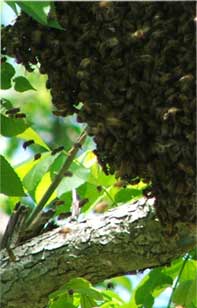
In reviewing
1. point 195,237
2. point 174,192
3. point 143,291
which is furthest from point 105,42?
point 143,291

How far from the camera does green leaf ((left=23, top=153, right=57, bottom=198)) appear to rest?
16.0ft

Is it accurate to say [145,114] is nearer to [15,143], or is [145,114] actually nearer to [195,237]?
[195,237]

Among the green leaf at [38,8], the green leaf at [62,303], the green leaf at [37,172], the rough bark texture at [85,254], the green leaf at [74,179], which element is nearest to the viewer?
the green leaf at [38,8]

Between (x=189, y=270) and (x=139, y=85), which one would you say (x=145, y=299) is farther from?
(x=139, y=85)

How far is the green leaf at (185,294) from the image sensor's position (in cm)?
467

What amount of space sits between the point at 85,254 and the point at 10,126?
2.57 ft

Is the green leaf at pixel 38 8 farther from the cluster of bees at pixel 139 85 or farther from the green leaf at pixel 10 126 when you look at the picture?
the green leaf at pixel 10 126

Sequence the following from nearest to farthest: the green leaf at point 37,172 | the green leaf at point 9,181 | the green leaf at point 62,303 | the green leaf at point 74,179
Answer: the green leaf at point 9,181 → the green leaf at point 62,303 → the green leaf at point 74,179 → the green leaf at point 37,172

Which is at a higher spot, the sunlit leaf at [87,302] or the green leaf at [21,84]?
the green leaf at [21,84]

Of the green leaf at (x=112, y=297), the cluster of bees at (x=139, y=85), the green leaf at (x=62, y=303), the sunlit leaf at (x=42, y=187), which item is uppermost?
the sunlit leaf at (x=42, y=187)

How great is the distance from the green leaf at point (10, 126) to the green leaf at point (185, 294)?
3.96 feet

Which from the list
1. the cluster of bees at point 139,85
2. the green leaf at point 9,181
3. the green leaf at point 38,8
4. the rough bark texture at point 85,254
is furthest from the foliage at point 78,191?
the green leaf at point 38,8

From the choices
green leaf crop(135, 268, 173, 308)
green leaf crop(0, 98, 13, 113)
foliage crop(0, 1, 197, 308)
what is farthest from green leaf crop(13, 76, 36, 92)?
green leaf crop(135, 268, 173, 308)

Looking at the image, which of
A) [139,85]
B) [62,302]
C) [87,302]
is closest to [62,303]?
[62,302]
